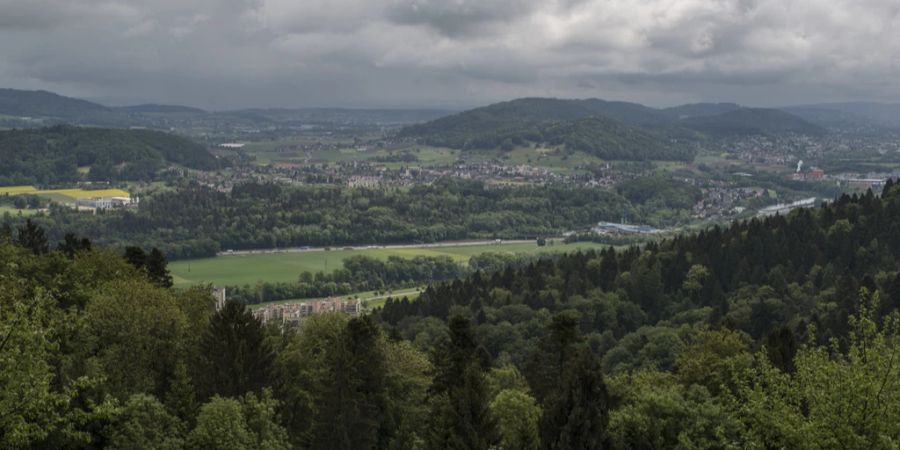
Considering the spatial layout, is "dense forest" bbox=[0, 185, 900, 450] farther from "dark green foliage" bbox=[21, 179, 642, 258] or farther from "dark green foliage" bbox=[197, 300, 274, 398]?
"dark green foliage" bbox=[21, 179, 642, 258]

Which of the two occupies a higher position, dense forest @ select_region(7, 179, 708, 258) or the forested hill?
the forested hill

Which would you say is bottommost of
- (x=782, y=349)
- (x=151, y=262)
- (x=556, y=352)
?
(x=556, y=352)

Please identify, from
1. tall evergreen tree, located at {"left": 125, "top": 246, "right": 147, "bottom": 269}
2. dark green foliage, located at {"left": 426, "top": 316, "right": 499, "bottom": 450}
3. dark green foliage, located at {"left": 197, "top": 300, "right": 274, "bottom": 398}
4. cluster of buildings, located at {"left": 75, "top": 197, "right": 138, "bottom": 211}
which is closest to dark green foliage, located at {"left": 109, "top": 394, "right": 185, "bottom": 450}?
dark green foliage, located at {"left": 197, "top": 300, "right": 274, "bottom": 398}

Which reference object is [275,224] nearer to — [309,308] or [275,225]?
[275,225]

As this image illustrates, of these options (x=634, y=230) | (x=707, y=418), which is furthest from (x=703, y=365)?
(x=634, y=230)

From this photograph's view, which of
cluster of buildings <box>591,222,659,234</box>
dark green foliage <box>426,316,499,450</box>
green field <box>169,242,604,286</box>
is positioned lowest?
green field <box>169,242,604,286</box>

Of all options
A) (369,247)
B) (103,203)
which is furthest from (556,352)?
(103,203)

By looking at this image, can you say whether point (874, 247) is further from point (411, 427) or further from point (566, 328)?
point (411, 427)
